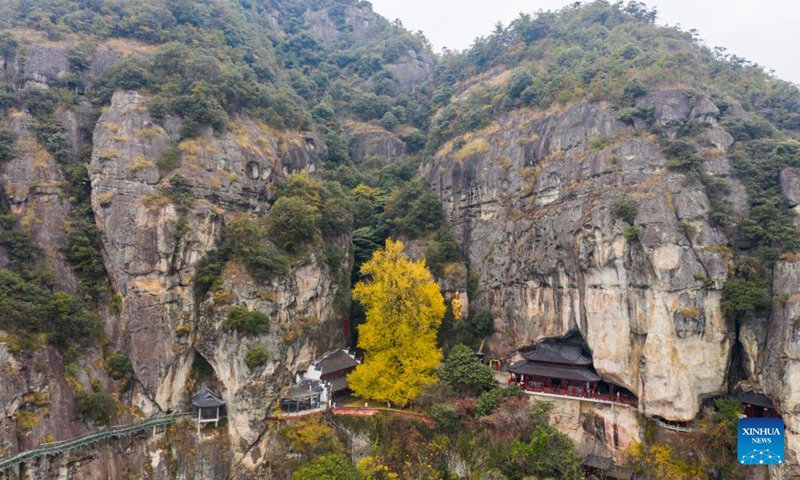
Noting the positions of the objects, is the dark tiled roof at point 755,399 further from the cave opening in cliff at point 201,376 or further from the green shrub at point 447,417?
the cave opening in cliff at point 201,376

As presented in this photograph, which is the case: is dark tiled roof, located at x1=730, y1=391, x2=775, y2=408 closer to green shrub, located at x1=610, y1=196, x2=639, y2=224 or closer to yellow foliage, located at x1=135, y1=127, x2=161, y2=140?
green shrub, located at x1=610, y1=196, x2=639, y2=224

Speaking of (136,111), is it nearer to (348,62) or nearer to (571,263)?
(571,263)

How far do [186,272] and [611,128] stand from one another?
27.3m

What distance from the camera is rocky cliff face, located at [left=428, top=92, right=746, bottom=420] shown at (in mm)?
22906

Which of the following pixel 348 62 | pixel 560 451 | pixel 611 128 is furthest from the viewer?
pixel 348 62

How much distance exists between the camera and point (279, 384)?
25344 mm

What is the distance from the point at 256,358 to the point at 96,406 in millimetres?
7575

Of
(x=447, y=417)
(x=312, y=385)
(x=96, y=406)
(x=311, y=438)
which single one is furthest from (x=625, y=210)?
(x=96, y=406)

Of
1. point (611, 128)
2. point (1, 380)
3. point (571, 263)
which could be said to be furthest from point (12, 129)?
point (611, 128)

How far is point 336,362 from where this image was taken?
28.1m

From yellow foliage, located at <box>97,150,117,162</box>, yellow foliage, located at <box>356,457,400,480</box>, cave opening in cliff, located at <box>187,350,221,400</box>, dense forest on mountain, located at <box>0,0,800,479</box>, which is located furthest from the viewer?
yellow foliage, located at <box>97,150,117,162</box>

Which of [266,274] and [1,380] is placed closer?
[1,380]

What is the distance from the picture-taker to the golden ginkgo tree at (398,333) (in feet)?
83.9

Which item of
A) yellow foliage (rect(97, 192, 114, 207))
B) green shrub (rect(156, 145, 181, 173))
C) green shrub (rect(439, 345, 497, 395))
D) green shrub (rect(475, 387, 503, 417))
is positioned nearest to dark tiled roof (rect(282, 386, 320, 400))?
green shrub (rect(439, 345, 497, 395))
